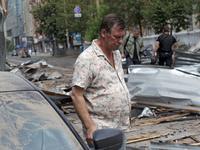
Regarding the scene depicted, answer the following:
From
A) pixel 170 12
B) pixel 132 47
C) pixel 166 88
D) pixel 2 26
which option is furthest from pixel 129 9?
pixel 166 88

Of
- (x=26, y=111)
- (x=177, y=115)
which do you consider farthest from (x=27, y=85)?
(x=177, y=115)

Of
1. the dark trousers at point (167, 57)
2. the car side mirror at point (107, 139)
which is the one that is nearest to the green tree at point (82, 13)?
the dark trousers at point (167, 57)

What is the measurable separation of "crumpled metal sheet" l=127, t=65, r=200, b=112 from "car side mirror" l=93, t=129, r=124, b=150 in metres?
4.45

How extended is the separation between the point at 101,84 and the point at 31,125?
658 mm

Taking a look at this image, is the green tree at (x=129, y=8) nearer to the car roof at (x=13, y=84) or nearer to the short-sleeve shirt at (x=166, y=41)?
the short-sleeve shirt at (x=166, y=41)

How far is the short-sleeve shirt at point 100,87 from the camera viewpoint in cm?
256

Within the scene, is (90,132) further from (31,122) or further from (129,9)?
(129,9)

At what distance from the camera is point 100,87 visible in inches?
103

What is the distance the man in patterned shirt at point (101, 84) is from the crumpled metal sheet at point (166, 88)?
397 centimetres

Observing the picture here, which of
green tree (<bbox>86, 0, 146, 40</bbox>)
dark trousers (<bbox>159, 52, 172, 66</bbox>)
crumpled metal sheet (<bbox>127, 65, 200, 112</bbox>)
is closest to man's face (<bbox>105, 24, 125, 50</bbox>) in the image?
crumpled metal sheet (<bbox>127, 65, 200, 112</bbox>)

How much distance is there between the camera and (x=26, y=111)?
237 centimetres

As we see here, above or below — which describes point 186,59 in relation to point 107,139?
below

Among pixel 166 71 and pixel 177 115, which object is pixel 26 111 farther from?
pixel 166 71

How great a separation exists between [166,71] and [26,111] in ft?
16.1
